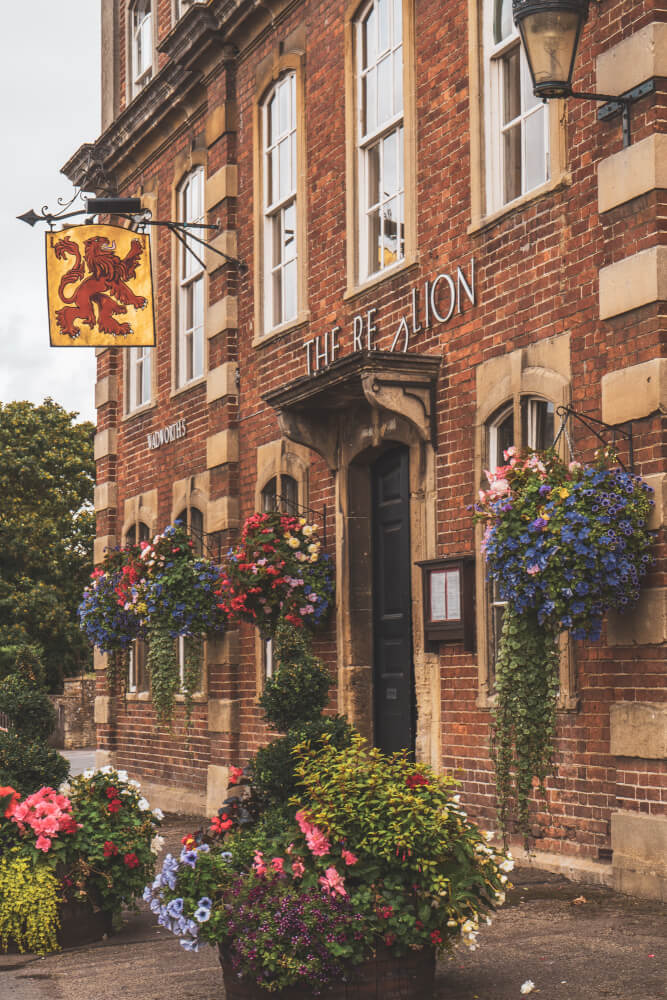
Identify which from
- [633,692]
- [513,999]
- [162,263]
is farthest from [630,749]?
[162,263]

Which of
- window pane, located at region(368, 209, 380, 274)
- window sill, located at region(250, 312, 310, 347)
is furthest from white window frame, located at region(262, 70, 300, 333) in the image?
window pane, located at region(368, 209, 380, 274)

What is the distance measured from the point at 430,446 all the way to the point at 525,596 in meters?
2.98

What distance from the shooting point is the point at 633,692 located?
8812mm

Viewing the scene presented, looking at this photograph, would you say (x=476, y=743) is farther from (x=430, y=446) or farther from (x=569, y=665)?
(x=430, y=446)

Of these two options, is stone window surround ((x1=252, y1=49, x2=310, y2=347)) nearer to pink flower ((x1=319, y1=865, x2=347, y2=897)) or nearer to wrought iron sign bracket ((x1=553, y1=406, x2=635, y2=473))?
wrought iron sign bracket ((x1=553, y1=406, x2=635, y2=473))

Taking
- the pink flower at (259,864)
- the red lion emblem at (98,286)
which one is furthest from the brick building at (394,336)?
the pink flower at (259,864)

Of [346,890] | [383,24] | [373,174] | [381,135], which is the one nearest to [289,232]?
[373,174]

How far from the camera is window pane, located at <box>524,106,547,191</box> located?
10.2 metres

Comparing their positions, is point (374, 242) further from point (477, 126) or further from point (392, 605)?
point (392, 605)

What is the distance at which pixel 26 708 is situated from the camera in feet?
29.1

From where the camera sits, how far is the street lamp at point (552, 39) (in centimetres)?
843

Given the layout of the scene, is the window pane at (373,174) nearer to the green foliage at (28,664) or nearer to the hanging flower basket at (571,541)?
the hanging flower basket at (571,541)

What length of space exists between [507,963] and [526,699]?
205cm

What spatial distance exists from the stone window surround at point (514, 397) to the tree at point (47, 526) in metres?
28.3
